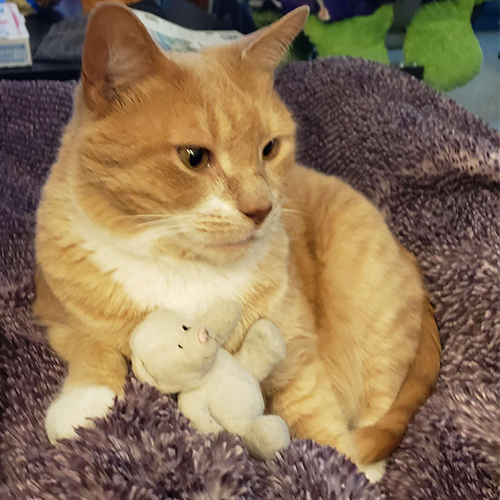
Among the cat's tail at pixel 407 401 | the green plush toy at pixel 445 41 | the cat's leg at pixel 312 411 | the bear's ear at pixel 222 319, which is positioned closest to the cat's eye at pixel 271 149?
the bear's ear at pixel 222 319

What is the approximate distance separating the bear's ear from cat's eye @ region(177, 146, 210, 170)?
222 millimetres

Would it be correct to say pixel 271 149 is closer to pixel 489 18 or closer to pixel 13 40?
pixel 13 40

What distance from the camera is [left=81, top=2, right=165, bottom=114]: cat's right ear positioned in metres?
0.73

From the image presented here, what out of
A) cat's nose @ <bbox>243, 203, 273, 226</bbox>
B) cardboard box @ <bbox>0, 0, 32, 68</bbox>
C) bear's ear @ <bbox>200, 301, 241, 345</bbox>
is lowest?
cardboard box @ <bbox>0, 0, 32, 68</bbox>

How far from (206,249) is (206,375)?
193 millimetres

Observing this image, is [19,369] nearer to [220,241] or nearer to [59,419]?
[59,419]

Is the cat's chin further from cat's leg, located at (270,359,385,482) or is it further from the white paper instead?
the white paper

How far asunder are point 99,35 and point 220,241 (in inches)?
13.2

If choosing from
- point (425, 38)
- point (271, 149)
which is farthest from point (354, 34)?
point (271, 149)

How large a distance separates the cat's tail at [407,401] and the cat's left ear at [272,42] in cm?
67

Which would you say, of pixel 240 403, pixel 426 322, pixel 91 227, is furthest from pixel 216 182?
pixel 426 322

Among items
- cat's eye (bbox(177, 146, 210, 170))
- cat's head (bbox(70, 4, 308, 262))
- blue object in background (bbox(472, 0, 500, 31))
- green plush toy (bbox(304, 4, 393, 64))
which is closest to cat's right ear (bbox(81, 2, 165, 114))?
cat's head (bbox(70, 4, 308, 262))

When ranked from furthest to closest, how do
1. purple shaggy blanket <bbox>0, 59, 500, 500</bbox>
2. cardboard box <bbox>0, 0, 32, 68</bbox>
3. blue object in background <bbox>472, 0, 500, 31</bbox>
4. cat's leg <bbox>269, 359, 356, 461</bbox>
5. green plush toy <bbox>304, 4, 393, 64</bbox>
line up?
blue object in background <bbox>472, 0, 500, 31</bbox>
green plush toy <bbox>304, 4, 393, 64</bbox>
cardboard box <bbox>0, 0, 32, 68</bbox>
cat's leg <bbox>269, 359, 356, 461</bbox>
purple shaggy blanket <bbox>0, 59, 500, 500</bbox>

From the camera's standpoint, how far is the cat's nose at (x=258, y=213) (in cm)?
80
